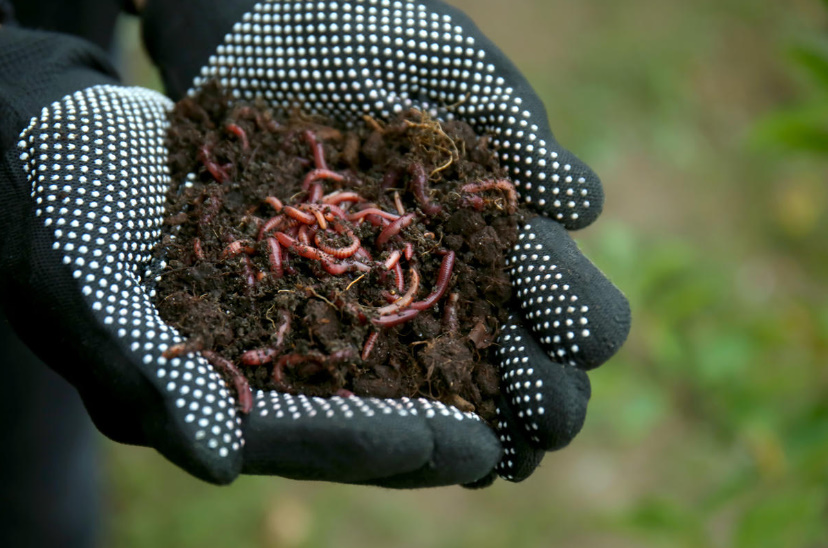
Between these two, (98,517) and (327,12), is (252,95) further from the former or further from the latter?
(98,517)

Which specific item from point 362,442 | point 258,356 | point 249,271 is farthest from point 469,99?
point 362,442

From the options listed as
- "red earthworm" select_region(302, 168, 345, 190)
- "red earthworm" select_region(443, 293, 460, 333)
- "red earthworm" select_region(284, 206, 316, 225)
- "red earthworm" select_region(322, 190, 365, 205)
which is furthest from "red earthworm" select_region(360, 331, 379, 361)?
"red earthworm" select_region(302, 168, 345, 190)

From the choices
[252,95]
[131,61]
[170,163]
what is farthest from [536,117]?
[131,61]

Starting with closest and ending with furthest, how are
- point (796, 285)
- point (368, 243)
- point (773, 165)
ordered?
1. point (368, 243)
2. point (796, 285)
3. point (773, 165)

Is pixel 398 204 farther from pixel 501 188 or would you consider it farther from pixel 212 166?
pixel 212 166

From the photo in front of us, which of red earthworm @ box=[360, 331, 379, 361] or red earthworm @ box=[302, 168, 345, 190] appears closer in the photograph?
red earthworm @ box=[360, 331, 379, 361]

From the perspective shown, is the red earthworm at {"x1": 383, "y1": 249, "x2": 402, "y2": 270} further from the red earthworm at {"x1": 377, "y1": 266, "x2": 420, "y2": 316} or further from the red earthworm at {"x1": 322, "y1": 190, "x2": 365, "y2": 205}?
the red earthworm at {"x1": 322, "y1": 190, "x2": 365, "y2": 205}
